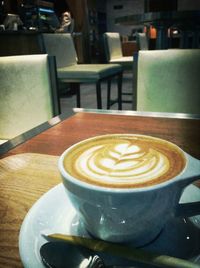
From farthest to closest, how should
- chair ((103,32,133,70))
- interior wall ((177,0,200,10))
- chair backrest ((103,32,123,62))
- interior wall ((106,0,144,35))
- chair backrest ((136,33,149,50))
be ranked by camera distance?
1. interior wall ((106,0,144,35))
2. interior wall ((177,0,200,10))
3. chair backrest ((136,33,149,50))
4. chair backrest ((103,32,123,62))
5. chair ((103,32,133,70))

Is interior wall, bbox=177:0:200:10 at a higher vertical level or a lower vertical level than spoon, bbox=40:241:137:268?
higher

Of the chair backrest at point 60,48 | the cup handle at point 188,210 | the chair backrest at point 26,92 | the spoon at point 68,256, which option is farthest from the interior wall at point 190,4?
the spoon at point 68,256

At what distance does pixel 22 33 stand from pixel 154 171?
4.09m

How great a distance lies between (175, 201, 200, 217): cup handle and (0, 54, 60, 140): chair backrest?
1.04m

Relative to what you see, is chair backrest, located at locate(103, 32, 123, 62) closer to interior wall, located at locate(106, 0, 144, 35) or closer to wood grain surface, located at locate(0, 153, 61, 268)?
wood grain surface, located at locate(0, 153, 61, 268)

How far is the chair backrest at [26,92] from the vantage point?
130 centimetres

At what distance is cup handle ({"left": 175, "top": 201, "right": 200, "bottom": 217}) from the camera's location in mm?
351

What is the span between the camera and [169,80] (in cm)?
124

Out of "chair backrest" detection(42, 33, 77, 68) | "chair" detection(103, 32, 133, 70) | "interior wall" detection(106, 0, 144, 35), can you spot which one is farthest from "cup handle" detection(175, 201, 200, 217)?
"interior wall" detection(106, 0, 144, 35)

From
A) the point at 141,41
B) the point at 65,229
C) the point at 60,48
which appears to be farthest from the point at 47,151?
the point at 141,41

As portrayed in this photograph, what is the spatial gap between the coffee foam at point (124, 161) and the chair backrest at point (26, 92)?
912 millimetres

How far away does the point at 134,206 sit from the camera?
31cm

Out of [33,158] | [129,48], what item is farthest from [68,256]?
[129,48]

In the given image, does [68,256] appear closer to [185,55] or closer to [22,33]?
[185,55]
